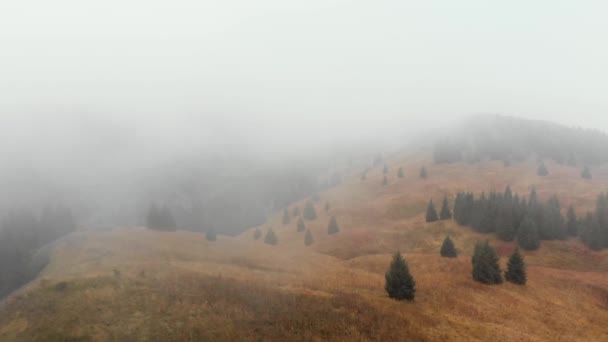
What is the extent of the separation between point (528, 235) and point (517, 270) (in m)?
31.9

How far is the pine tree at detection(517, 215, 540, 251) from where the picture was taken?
69.2 metres

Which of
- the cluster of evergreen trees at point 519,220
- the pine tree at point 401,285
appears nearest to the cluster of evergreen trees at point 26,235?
the pine tree at point 401,285

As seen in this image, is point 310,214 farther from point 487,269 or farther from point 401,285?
point 401,285

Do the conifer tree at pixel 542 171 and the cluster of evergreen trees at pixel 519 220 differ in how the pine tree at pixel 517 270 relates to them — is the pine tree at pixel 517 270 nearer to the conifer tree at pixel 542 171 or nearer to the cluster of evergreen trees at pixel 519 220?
the cluster of evergreen trees at pixel 519 220

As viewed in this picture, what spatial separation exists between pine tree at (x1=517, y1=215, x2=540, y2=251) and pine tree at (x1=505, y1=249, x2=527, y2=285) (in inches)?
1220

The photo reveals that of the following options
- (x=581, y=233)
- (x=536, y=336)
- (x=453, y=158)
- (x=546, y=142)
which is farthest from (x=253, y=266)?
(x=546, y=142)

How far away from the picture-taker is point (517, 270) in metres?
43.4

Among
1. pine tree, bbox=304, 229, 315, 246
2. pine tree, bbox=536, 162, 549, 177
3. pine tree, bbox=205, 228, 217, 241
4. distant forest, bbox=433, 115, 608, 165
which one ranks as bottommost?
pine tree, bbox=304, 229, 315, 246

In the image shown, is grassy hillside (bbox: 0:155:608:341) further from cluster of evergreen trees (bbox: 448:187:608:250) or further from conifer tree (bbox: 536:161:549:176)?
conifer tree (bbox: 536:161:549:176)

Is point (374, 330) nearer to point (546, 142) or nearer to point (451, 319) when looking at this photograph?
point (451, 319)

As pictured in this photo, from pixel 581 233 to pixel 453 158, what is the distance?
94631 mm

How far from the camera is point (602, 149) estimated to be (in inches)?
6363

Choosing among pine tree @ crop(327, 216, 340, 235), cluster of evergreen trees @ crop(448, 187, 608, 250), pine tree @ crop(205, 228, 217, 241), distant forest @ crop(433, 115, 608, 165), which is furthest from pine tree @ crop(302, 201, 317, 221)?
distant forest @ crop(433, 115, 608, 165)

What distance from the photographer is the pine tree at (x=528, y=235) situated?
227ft
